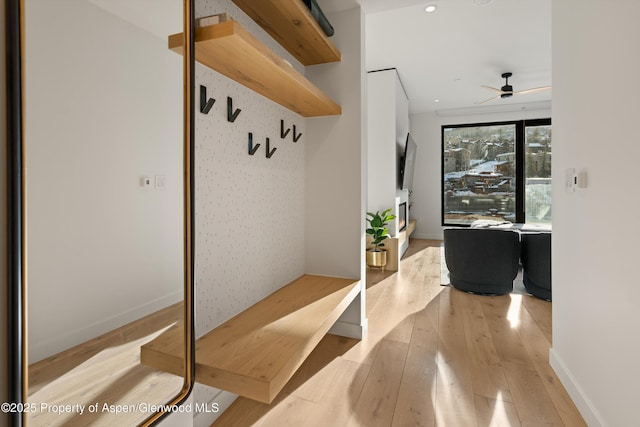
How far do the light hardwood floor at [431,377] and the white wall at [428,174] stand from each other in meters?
4.38

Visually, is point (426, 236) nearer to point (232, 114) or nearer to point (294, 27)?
point (294, 27)

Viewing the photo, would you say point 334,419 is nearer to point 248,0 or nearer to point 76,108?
point 76,108

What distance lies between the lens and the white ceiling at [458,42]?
3006mm

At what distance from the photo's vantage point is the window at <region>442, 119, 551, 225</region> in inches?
257

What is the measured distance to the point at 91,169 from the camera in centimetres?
76

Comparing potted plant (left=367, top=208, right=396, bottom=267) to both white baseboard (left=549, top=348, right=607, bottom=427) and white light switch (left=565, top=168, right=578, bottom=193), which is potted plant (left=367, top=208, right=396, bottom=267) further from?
white light switch (left=565, top=168, right=578, bottom=193)

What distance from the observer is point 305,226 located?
7.83 ft

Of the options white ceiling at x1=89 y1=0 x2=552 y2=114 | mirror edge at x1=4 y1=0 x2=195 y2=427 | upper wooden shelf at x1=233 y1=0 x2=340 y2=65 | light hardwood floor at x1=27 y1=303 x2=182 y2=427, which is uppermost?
white ceiling at x1=89 y1=0 x2=552 y2=114

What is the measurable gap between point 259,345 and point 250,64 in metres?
1.17

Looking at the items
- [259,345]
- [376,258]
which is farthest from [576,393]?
[376,258]

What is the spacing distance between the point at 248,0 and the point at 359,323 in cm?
206

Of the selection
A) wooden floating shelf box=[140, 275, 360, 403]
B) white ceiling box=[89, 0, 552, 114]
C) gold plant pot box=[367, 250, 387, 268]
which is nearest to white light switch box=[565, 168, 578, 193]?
wooden floating shelf box=[140, 275, 360, 403]

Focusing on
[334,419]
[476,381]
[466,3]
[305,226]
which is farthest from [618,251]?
[466,3]

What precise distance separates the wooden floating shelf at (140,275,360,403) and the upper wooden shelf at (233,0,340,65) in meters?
1.53
